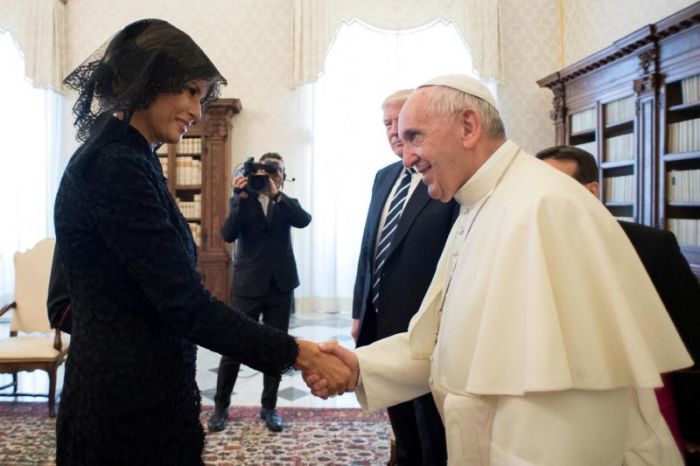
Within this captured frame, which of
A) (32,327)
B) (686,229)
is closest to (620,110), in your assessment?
(686,229)

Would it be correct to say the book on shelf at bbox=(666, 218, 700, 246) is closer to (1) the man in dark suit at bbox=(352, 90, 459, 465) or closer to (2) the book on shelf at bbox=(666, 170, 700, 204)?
(2) the book on shelf at bbox=(666, 170, 700, 204)

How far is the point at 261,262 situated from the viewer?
127 inches

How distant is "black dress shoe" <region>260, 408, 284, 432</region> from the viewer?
3.21 meters

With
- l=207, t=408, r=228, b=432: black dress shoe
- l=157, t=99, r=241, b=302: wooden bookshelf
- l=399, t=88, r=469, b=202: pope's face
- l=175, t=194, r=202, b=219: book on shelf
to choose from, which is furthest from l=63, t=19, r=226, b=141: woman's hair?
l=175, t=194, r=202, b=219: book on shelf

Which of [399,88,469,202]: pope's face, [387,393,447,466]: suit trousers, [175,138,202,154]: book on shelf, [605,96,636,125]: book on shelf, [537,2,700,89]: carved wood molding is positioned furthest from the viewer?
[175,138,202,154]: book on shelf

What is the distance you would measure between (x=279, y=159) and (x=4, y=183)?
563 cm

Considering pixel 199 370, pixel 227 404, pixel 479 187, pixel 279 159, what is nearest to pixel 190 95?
pixel 479 187

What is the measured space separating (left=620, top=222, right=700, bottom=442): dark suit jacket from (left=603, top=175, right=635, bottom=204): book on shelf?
3.94 m

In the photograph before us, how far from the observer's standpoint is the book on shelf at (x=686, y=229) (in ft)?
14.4

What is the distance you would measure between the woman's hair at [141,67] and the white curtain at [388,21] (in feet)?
19.1

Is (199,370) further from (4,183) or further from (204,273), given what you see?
(4,183)

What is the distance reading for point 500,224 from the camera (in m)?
1.22

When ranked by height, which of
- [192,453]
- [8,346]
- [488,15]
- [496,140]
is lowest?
[8,346]

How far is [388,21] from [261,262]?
4713 mm
